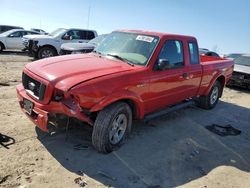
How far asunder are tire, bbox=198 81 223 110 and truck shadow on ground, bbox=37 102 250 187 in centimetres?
124

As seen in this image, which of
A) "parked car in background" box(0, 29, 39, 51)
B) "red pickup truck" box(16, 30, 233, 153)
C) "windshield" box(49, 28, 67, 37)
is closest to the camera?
"red pickup truck" box(16, 30, 233, 153)

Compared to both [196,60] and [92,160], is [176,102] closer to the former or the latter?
[196,60]

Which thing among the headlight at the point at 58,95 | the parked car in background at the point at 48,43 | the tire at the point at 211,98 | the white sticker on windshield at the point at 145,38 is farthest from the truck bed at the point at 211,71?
the parked car in background at the point at 48,43

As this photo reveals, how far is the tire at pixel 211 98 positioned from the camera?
851 centimetres

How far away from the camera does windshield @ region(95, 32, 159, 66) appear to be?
5781mm

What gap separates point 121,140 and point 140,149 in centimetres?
36

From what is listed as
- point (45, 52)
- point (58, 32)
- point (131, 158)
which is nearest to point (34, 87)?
point (131, 158)

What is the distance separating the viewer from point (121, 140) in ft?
17.7

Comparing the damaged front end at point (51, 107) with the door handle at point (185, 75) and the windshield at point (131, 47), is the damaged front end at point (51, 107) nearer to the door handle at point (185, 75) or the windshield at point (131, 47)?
the windshield at point (131, 47)

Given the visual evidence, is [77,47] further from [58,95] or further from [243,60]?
[58,95]

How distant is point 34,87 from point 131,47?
198 cm

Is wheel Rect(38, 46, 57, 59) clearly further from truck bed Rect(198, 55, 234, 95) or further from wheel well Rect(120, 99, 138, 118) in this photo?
wheel well Rect(120, 99, 138, 118)

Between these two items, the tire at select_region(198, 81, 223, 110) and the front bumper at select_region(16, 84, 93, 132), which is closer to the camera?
the front bumper at select_region(16, 84, 93, 132)

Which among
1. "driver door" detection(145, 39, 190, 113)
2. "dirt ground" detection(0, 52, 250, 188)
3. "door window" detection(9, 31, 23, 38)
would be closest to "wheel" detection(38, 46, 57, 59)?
"door window" detection(9, 31, 23, 38)
